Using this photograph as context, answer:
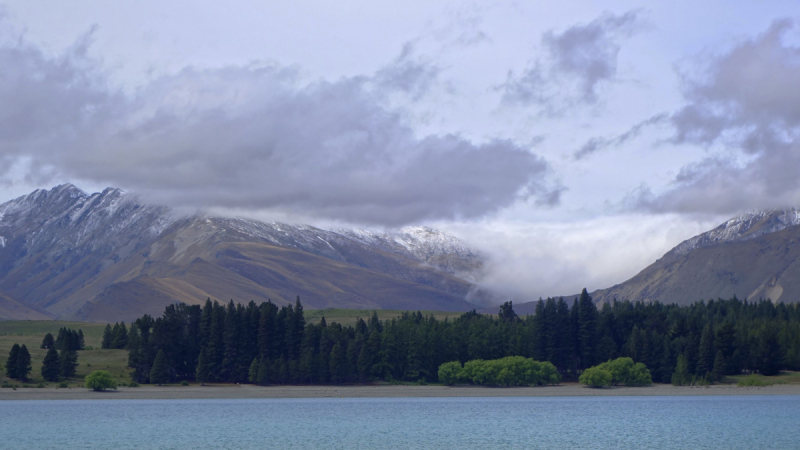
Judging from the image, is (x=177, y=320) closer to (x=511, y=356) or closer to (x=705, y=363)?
(x=511, y=356)

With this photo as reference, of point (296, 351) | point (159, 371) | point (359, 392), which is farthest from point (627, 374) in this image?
point (159, 371)

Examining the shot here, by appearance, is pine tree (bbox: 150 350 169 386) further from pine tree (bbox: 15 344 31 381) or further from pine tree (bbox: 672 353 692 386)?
pine tree (bbox: 672 353 692 386)

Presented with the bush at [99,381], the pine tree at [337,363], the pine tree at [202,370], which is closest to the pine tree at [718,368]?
the pine tree at [337,363]

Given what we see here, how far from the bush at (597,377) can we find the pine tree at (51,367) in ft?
341

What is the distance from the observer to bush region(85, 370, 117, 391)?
541 ft

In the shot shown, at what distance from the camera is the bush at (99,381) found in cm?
16500

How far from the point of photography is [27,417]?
119062 mm

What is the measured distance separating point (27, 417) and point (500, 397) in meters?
83.2

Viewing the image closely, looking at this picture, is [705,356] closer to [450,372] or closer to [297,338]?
[450,372]

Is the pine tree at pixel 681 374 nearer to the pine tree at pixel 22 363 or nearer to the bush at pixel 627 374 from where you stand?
the bush at pixel 627 374

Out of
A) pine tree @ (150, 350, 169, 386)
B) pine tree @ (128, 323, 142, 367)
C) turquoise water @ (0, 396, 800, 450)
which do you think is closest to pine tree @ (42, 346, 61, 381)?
pine tree @ (128, 323, 142, 367)

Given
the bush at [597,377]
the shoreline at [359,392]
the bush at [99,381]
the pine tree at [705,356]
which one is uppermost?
the pine tree at [705,356]

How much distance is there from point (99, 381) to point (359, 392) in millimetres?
47422

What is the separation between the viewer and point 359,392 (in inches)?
6973
